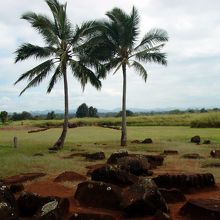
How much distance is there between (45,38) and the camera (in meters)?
26.1

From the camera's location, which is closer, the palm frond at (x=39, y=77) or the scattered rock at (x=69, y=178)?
the scattered rock at (x=69, y=178)

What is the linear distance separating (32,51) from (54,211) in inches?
744

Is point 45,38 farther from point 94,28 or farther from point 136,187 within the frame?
point 136,187

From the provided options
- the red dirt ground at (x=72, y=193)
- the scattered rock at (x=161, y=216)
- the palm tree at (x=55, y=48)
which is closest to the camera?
the scattered rock at (x=161, y=216)

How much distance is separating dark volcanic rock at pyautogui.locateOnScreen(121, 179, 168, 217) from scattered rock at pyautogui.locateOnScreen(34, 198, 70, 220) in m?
1.35

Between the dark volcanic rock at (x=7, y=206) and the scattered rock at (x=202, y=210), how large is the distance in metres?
3.64

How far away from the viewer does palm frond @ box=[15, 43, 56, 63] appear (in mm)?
25938

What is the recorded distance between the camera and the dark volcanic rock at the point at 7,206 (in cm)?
789

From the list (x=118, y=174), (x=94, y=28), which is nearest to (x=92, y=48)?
(x=94, y=28)

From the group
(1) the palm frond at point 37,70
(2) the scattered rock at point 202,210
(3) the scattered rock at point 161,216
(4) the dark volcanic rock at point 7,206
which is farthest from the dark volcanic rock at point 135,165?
(1) the palm frond at point 37,70

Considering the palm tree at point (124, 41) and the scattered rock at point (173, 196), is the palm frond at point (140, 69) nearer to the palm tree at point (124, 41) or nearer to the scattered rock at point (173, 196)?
the palm tree at point (124, 41)

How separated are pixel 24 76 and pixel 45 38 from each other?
8.73 feet

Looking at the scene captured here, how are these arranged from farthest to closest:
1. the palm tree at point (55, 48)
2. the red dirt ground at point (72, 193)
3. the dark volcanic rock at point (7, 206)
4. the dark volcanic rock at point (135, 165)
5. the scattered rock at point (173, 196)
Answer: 1. the palm tree at point (55, 48)
2. the dark volcanic rock at point (135, 165)
3. the scattered rock at point (173, 196)
4. the red dirt ground at point (72, 193)
5. the dark volcanic rock at point (7, 206)

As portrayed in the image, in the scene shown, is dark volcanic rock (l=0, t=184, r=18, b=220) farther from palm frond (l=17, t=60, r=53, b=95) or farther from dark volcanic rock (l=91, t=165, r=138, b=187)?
palm frond (l=17, t=60, r=53, b=95)
